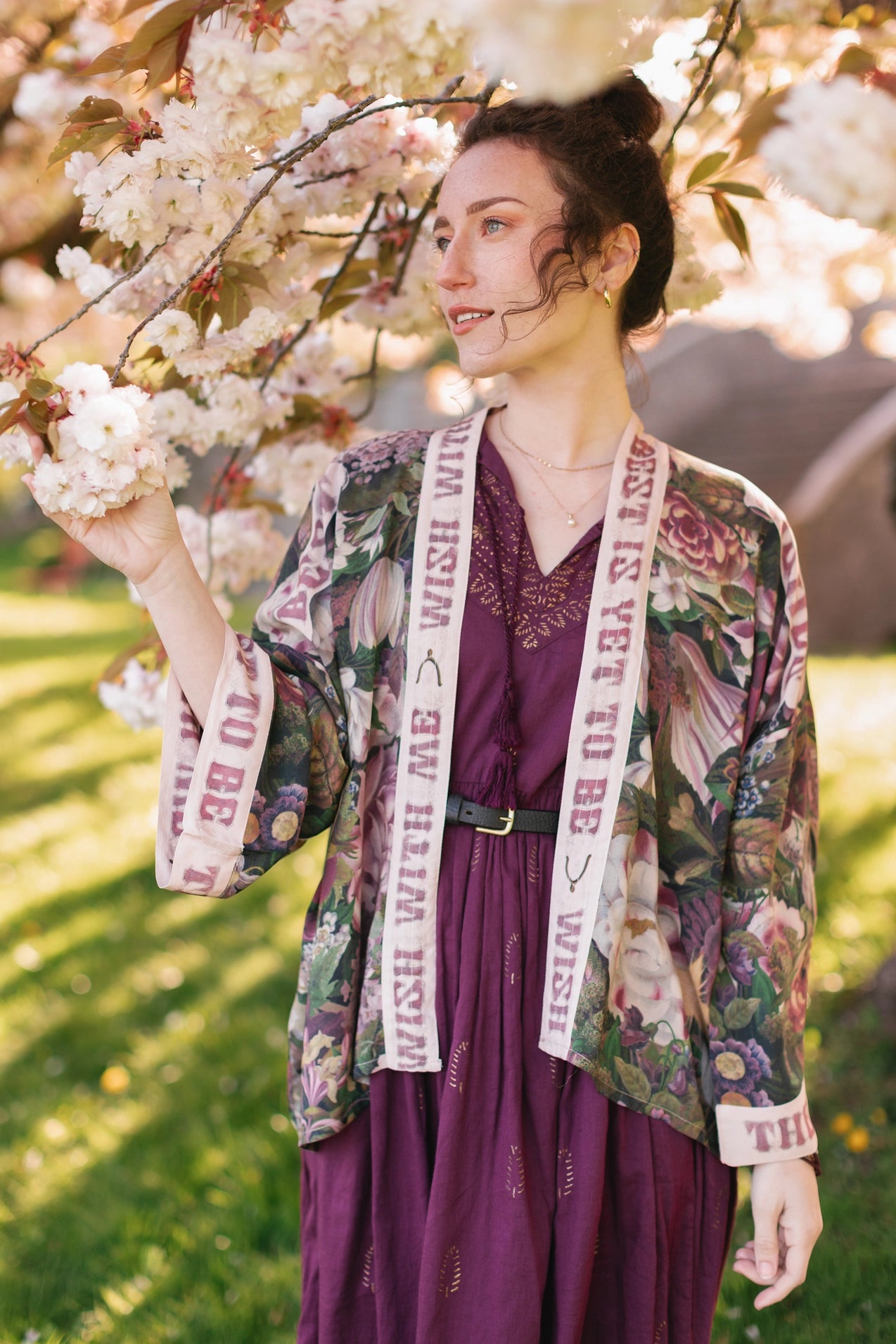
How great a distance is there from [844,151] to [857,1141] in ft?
7.60

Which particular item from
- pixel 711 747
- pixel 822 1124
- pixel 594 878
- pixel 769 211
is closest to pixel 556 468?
pixel 711 747

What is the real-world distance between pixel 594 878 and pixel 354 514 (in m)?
0.56

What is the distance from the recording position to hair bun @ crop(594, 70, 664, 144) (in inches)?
57.2

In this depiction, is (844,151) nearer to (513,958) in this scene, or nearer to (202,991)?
(513,958)

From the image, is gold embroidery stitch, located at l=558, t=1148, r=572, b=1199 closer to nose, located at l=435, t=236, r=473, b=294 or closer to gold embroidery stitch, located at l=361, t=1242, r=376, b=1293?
gold embroidery stitch, located at l=361, t=1242, r=376, b=1293

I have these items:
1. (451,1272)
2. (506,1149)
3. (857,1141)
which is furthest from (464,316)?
(857,1141)

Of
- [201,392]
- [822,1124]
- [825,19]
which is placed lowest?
[822,1124]

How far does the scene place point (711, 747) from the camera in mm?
1514

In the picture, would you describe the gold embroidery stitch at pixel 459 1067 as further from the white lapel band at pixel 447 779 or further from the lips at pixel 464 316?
the lips at pixel 464 316

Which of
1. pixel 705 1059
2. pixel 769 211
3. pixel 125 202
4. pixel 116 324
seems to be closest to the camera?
pixel 125 202

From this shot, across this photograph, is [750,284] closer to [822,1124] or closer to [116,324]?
[822,1124]

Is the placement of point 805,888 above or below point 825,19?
below

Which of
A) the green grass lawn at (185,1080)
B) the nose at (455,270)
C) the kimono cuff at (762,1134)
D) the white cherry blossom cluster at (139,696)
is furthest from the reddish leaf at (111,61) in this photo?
the green grass lawn at (185,1080)

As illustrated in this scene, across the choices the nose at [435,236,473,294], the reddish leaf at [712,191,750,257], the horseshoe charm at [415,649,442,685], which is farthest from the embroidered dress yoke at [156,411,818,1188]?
the reddish leaf at [712,191,750,257]
